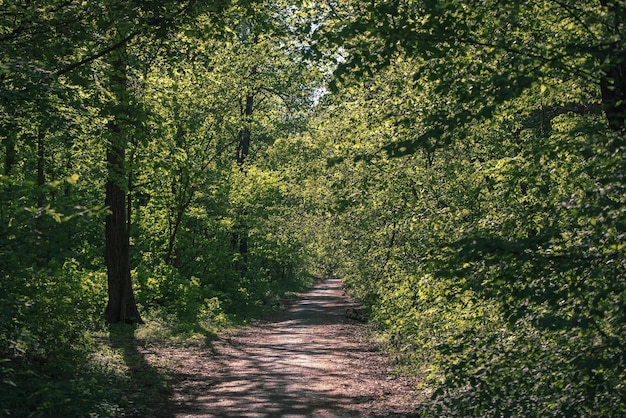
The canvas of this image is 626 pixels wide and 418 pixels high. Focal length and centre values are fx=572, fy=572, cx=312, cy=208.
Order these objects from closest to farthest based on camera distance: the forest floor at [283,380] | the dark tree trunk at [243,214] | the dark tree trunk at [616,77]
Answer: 1. the dark tree trunk at [616,77]
2. the forest floor at [283,380]
3. the dark tree trunk at [243,214]

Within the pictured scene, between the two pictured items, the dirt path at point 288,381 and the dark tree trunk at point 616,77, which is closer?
the dark tree trunk at point 616,77

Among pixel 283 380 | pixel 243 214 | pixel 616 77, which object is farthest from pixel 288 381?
pixel 243 214

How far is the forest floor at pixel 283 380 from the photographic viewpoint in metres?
10.3

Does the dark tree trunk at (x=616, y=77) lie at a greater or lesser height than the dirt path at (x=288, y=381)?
greater

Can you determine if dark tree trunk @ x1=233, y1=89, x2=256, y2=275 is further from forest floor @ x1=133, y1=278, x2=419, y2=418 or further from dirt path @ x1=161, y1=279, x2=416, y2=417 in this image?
dirt path @ x1=161, y1=279, x2=416, y2=417

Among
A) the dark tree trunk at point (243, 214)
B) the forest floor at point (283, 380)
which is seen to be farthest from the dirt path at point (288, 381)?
the dark tree trunk at point (243, 214)

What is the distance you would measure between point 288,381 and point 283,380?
16 centimetres

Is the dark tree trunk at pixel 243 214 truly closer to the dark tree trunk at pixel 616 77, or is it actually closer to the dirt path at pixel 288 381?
the dirt path at pixel 288 381

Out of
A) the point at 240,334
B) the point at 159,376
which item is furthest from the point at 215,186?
the point at 159,376

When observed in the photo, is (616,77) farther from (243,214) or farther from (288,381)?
(243,214)

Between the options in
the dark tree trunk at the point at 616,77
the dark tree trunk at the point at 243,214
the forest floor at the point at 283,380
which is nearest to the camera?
the dark tree trunk at the point at 616,77

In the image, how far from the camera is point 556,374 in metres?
6.04

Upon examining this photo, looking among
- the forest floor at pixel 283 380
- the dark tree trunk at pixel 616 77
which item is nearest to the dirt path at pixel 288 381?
the forest floor at pixel 283 380

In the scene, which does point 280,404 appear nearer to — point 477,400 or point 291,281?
point 477,400
